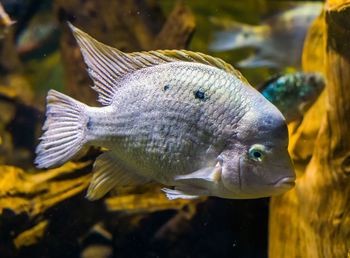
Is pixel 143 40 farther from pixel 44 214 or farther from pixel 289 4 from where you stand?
A: pixel 289 4

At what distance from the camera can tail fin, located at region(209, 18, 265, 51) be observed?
5.68 meters

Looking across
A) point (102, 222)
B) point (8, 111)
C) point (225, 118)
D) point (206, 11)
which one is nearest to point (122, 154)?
point (225, 118)

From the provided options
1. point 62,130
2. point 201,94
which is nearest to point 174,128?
point 201,94

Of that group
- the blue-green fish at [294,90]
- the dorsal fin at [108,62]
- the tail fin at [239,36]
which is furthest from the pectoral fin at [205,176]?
the tail fin at [239,36]

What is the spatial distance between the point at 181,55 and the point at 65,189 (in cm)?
144

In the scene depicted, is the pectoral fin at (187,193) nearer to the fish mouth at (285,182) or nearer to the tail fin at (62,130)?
the fish mouth at (285,182)

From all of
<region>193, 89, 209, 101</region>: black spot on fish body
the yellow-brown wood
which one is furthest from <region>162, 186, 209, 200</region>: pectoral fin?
the yellow-brown wood

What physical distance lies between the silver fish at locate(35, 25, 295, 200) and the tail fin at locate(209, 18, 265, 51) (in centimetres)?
428

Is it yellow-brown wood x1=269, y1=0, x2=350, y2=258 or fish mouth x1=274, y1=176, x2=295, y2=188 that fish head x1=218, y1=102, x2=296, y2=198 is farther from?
yellow-brown wood x1=269, y1=0, x2=350, y2=258

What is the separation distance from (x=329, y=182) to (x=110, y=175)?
4.61 ft

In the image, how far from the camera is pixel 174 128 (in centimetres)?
147

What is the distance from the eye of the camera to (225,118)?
139 centimetres

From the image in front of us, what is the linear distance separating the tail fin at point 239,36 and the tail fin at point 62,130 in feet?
14.4

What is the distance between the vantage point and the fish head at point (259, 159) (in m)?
1.32
